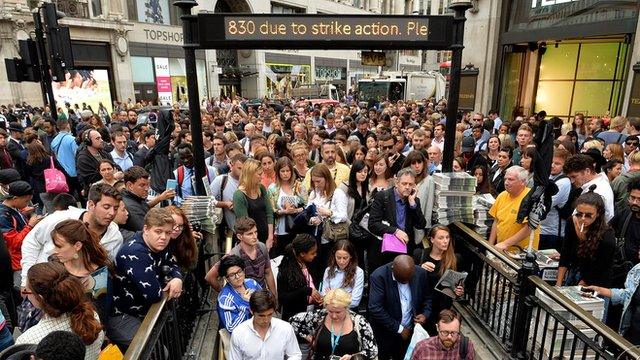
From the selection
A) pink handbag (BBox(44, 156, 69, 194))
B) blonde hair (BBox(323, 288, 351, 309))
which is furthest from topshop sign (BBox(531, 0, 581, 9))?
pink handbag (BBox(44, 156, 69, 194))

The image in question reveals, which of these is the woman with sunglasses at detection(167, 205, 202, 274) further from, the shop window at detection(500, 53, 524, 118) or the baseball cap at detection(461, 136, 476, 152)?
the shop window at detection(500, 53, 524, 118)

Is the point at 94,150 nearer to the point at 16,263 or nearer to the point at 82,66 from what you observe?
the point at 16,263

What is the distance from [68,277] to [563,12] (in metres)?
13.3

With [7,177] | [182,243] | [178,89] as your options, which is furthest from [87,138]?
[178,89]

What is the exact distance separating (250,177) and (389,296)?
83.1 inches

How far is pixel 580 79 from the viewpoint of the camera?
14375 millimetres

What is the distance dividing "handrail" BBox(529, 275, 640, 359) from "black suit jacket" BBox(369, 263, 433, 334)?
1068 mm

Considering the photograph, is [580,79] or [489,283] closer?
[489,283]

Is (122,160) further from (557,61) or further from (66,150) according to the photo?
(557,61)

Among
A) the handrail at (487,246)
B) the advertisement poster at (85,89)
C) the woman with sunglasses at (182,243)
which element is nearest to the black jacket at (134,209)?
the woman with sunglasses at (182,243)

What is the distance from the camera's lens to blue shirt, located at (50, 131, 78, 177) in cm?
802

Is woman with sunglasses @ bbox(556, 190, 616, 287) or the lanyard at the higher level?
woman with sunglasses @ bbox(556, 190, 616, 287)

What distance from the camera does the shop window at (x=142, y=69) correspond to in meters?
27.8

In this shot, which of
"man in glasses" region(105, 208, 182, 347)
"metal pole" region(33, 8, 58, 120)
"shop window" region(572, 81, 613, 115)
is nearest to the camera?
"man in glasses" region(105, 208, 182, 347)
